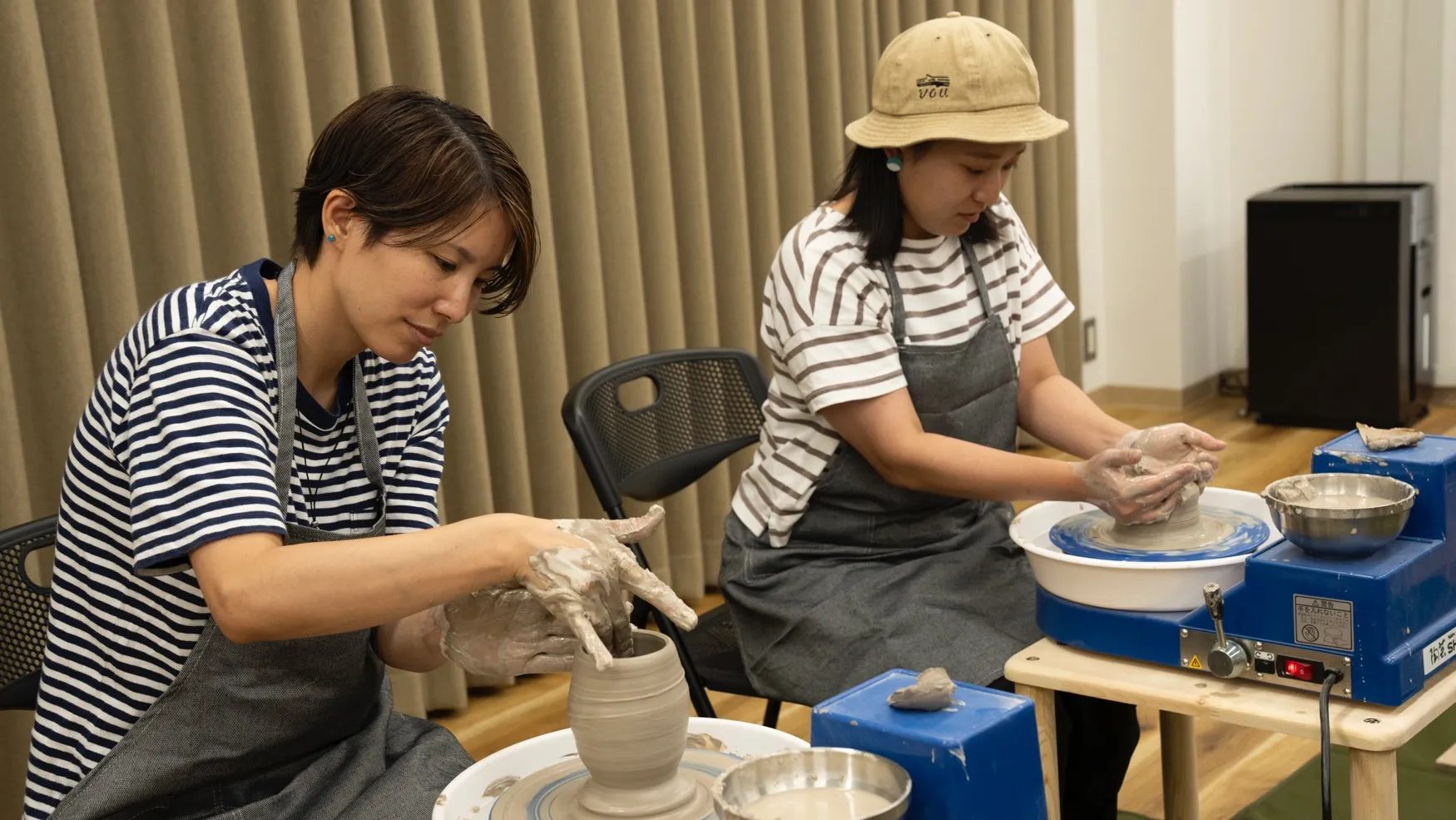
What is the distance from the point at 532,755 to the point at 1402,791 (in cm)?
184

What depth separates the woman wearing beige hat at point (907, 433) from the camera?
200 centimetres

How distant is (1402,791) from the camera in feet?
8.36

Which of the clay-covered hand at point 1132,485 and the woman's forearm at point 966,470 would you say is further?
the woman's forearm at point 966,470

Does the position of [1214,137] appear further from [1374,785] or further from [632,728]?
[632,728]

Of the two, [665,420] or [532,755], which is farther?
[665,420]

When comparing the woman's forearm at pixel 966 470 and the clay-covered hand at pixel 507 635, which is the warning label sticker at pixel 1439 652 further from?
the clay-covered hand at pixel 507 635

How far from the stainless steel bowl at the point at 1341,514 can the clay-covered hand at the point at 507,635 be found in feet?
2.56

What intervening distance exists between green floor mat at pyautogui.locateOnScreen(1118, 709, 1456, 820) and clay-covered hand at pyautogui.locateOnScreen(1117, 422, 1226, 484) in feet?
2.79

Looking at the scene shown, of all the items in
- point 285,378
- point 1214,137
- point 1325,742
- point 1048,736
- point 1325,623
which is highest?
point 285,378

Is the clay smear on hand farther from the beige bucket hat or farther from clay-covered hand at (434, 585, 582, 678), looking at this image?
the beige bucket hat

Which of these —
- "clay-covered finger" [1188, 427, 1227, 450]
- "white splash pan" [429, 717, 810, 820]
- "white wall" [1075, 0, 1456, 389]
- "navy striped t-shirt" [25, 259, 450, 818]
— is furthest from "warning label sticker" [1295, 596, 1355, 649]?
"white wall" [1075, 0, 1456, 389]

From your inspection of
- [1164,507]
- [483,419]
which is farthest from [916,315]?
[483,419]

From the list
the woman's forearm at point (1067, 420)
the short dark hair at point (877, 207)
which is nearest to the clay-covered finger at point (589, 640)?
the short dark hair at point (877, 207)

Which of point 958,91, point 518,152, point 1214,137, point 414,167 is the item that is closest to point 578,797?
point 414,167
